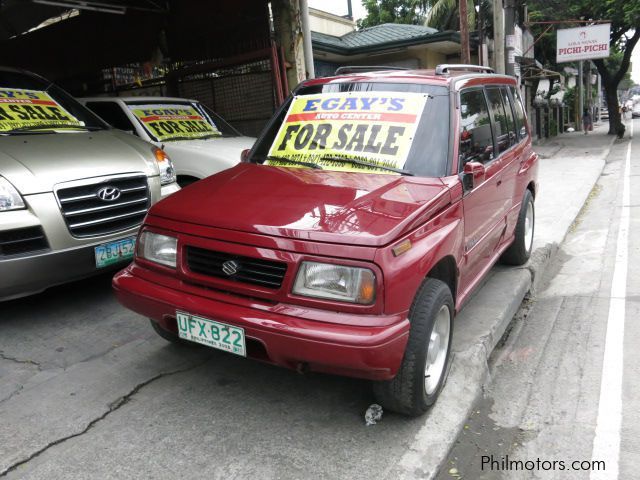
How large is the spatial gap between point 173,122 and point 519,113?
401 centimetres

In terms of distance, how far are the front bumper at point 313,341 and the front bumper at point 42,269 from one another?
4.81ft

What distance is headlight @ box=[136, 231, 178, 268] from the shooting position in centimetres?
288

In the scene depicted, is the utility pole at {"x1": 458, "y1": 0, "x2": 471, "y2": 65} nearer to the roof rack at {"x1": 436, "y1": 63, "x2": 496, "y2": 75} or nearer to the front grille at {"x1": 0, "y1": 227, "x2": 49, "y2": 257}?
the roof rack at {"x1": 436, "y1": 63, "x2": 496, "y2": 75}

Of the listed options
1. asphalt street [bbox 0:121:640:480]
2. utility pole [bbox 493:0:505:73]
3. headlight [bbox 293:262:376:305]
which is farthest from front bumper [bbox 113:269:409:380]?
utility pole [bbox 493:0:505:73]

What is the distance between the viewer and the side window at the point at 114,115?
6359 mm

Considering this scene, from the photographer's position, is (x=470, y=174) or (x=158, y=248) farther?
(x=470, y=174)

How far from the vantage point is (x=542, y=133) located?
2586cm

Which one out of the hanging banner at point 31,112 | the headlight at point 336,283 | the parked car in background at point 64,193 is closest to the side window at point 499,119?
the headlight at point 336,283

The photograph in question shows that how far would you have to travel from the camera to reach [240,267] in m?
2.61

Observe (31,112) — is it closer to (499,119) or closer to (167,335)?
(167,335)

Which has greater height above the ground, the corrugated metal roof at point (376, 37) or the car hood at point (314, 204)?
the corrugated metal roof at point (376, 37)

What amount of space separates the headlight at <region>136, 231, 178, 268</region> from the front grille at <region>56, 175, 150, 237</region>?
103 centimetres

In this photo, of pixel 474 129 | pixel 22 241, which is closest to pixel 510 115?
pixel 474 129

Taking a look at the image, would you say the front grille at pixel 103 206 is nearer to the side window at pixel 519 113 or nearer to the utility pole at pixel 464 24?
the side window at pixel 519 113
